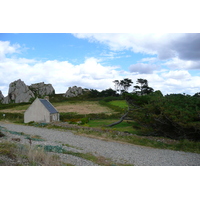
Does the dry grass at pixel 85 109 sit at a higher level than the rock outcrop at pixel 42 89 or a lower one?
lower

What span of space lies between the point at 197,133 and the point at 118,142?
21.8 feet

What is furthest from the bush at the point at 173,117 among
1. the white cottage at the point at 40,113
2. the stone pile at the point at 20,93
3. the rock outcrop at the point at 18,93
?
the rock outcrop at the point at 18,93

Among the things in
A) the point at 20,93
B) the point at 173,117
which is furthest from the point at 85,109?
the point at 20,93

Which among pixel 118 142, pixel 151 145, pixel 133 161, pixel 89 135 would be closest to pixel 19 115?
pixel 89 135

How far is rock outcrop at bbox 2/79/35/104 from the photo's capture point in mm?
66250

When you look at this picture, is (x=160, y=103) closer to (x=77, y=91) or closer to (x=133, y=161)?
(x=133, y=161)

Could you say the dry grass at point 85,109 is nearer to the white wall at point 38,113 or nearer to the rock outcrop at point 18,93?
the white wall at point 38,113

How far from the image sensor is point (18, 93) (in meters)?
67.6

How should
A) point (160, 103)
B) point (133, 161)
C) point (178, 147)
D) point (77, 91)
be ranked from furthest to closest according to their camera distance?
point (77, 91) → point (160, 103) → point (178, 147) → point (133, 161)

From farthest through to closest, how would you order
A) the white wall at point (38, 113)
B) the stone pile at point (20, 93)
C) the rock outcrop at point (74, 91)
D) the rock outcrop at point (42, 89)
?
the rock outcrop at point (74, 91) < the rock outcrop at point (42, 89) < the stone pile at point (20, 93) < the white wall at point (38, 113)

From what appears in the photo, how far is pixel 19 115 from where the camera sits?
37688 millimetres

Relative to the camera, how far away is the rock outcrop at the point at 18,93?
6625cm

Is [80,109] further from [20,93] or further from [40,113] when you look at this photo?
[20,93]

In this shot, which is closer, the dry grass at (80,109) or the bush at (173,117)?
the bush at (173,117)
